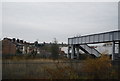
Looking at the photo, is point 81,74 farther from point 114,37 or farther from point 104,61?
point 114,37

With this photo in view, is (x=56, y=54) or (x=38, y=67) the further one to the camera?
(x=56, y=54)

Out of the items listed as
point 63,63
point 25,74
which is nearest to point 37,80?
point 25,74

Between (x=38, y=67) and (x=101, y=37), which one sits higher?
(x=101, y=37)

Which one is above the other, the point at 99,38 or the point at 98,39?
the point at 99,38

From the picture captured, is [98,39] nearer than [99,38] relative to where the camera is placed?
No

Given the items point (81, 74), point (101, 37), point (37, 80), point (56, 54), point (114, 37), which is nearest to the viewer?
point (37, 80)

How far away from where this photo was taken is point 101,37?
35.4 meters

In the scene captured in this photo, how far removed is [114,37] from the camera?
31281mm

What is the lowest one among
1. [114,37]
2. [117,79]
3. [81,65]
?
[117,79]

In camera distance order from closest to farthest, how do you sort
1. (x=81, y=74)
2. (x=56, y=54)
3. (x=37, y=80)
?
(x=37, y=80)
(x=81, y=74)
(x=56, y=54)

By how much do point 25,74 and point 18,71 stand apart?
3.12 ft

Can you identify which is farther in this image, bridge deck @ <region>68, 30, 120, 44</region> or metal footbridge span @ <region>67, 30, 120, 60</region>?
metal footbridge span @ <region>67, 30, 120, 60</region>

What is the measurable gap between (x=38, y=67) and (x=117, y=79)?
8019 mm

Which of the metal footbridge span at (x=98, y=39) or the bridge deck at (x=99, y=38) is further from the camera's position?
the metal footbridge span at (x=98, y=39)
